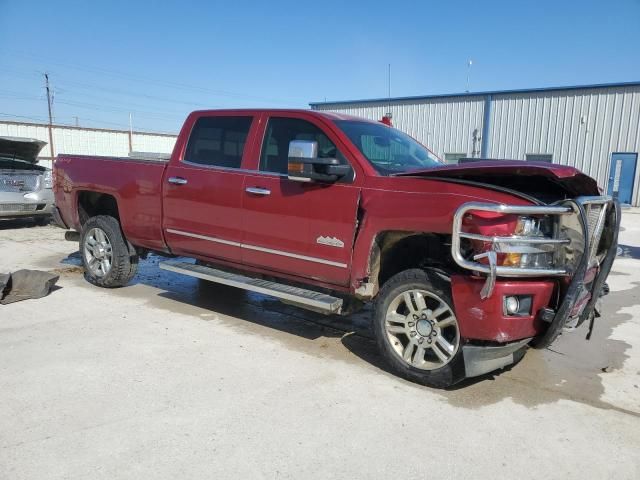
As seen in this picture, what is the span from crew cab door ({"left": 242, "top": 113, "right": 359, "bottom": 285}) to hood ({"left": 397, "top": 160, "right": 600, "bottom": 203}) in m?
0.63

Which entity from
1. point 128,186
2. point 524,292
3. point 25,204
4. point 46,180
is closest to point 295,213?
point 524,292

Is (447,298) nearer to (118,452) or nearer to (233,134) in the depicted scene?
(118,452)

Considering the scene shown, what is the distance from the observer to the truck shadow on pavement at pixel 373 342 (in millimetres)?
3711

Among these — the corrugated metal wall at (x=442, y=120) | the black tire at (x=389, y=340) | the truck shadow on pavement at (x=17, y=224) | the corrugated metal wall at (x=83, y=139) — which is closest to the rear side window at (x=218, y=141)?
the black tire at (x=389, y=340)

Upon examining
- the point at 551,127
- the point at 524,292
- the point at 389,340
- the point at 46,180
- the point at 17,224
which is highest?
the point at 551,127

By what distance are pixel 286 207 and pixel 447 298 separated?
5.19 ft

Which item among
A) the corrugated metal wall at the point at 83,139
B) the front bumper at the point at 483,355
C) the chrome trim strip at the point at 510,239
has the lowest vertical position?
the front bumper at the point at 483,355

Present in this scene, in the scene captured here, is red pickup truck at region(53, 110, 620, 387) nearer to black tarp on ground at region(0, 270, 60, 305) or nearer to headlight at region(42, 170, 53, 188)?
black tarp on ground at region(0, 270, 60, 305)

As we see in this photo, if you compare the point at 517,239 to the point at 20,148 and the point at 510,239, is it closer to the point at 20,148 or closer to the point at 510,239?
the point at 510,239

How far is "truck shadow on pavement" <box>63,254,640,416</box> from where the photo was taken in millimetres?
3711

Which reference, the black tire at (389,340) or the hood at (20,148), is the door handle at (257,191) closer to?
the black tire at (389,340)

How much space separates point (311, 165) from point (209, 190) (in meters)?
1.40

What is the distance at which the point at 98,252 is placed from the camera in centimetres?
616

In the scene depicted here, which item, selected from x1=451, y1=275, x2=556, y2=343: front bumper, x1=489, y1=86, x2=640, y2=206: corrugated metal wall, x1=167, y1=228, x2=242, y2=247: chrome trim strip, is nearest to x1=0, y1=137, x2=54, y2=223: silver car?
x1=167, y1=228, x2=242, y2=247: chrome trim strip
